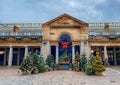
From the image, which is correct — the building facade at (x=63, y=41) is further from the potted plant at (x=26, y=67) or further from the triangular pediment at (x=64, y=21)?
the potted plant at (x=26, y=67)

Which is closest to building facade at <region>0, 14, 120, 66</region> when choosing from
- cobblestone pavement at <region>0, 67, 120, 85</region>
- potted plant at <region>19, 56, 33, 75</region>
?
potted plant at <region>19, 56, 33, 75</region>

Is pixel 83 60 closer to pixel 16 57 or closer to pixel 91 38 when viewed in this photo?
pixel 91 38

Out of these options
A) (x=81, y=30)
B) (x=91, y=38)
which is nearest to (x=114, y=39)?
(x=91, y=38)

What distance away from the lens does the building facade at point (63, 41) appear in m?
28.8

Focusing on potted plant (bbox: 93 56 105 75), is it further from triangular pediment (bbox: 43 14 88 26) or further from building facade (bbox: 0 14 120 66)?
triangular pediment (bbox: 43 14 88 26)

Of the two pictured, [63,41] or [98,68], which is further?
[63,41]

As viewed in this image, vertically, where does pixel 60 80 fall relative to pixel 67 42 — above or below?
below

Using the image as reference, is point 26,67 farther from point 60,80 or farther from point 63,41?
point 63,41

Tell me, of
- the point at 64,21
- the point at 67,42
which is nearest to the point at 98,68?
the point at 67,42

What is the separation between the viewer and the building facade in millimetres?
28750

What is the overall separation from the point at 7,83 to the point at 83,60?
41.2 ft

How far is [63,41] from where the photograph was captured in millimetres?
29016

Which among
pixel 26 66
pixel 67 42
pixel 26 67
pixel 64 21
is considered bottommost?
pixel 26 67

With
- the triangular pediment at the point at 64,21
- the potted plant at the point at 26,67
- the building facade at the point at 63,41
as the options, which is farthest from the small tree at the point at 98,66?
the triangular pediment at the point at 64,21
